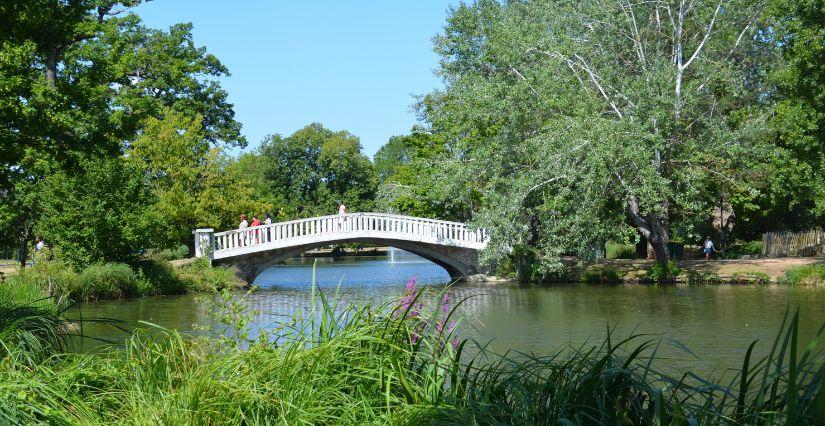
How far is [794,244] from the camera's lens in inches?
1078

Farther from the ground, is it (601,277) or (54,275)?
(54,275)

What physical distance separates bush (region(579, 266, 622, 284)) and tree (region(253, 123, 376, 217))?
34978 millimetres

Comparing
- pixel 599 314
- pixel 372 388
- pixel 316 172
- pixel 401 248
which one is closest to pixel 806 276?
pixel 599 314

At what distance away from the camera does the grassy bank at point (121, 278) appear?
752 inches

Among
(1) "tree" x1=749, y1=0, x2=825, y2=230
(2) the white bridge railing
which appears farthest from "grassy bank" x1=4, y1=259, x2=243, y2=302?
(1) "tree" x1=749, y1=0, x2=825, y2=230

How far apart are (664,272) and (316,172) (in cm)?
Result: 4015

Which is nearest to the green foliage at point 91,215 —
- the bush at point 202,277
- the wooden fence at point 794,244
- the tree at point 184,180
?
the bush at point 202,277

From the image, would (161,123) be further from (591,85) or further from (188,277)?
(591,85)

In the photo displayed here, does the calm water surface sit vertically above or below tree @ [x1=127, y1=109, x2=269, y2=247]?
below

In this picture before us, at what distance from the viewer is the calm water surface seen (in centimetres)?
1232

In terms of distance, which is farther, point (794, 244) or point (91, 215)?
point (794, 244)

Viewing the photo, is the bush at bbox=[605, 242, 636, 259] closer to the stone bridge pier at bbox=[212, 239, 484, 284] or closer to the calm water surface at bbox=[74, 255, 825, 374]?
the stone bridge pier at bbox=[212, 239, 484, 284]

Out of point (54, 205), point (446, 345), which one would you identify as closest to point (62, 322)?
point (446, 345)

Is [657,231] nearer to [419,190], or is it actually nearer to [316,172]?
[419,190]
